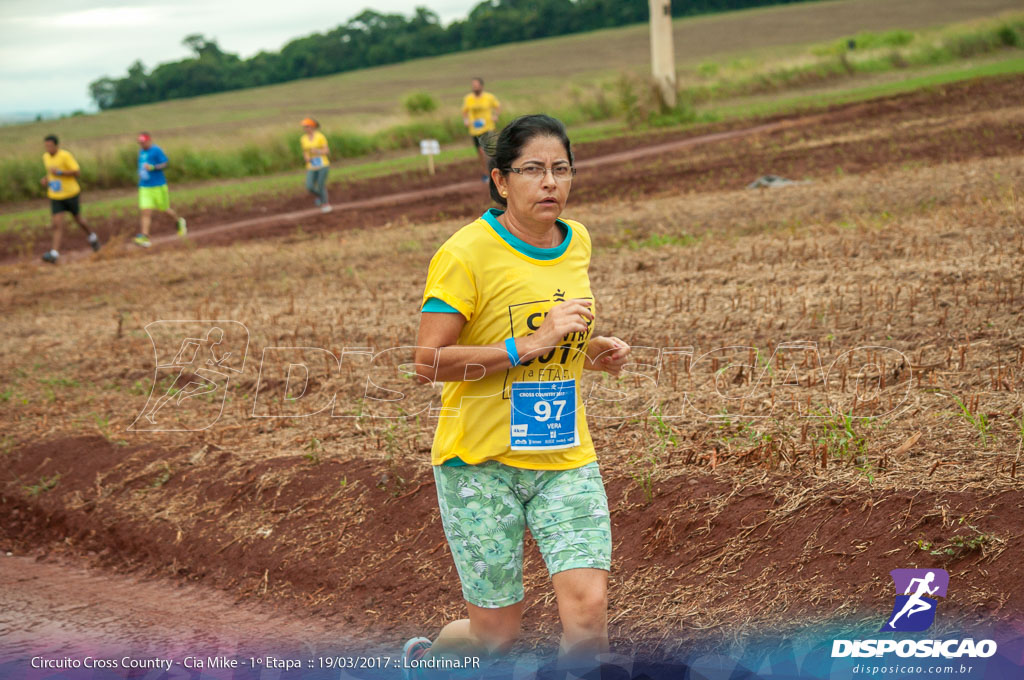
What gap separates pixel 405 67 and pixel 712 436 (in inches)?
3703

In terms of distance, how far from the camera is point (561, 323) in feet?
11.4

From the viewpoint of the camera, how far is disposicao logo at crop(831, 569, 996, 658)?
3957 mm

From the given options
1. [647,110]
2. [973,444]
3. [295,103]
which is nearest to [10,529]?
[973,444]

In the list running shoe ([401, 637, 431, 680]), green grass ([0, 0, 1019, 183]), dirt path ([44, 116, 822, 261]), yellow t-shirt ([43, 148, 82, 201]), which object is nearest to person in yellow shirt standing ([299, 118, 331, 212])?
dirt path ([44, 116, 822, 261])

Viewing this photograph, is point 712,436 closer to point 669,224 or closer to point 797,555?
point 797,555

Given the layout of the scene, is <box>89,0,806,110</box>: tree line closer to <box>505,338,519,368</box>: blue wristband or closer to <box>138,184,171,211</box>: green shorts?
<box>138,184,171,211</box>: green shorts

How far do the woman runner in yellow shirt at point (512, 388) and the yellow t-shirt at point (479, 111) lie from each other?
2031 centimetres

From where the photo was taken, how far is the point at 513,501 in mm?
3609

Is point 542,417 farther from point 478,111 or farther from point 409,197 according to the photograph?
point 478,111

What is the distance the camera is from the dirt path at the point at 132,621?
17.0ft

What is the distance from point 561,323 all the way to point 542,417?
345 mm

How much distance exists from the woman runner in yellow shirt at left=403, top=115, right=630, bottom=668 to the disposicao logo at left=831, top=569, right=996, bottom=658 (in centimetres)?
128

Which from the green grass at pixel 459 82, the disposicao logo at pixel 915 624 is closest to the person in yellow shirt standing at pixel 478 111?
the green grass at pixel 459 82

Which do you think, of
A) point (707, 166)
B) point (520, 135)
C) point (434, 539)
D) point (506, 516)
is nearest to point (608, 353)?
point (506, 516)
